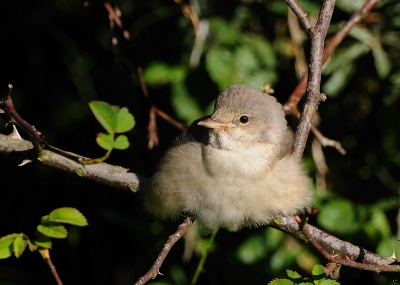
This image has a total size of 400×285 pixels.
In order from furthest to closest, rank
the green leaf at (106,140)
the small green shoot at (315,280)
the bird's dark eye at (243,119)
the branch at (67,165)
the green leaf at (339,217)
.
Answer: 1. the green leaf at (339,217)
2. the bird's dark eye at (243,119)
3. the branch at (67,165)
4. the green leaf at (106,140)
5. the small green shoot at (315,280)

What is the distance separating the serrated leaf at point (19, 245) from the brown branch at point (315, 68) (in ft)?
4.59

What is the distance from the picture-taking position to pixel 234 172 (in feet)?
9.23

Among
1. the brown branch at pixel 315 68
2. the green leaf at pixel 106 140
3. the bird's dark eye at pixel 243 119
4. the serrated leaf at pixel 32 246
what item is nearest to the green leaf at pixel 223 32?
the bird's dark eye at pixel 243 119

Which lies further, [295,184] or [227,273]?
[227,273]

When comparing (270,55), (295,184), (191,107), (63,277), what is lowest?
(63,277)

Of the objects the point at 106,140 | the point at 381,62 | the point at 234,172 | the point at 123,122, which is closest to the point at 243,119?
the point at 234,172

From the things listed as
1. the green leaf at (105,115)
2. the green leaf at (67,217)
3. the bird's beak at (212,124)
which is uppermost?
the bird's beak at (212,124)

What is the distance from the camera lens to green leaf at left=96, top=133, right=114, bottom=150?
2.24 meters

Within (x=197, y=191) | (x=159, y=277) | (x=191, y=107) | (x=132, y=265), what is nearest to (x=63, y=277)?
(x=132, y=265)

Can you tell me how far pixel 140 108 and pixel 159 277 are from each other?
1.24 meters

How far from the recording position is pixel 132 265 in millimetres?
4602

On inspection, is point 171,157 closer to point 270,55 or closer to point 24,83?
point 270,55

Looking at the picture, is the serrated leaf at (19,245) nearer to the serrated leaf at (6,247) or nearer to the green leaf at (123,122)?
the serrated leaf at (6,247)

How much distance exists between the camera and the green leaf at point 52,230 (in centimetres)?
237
